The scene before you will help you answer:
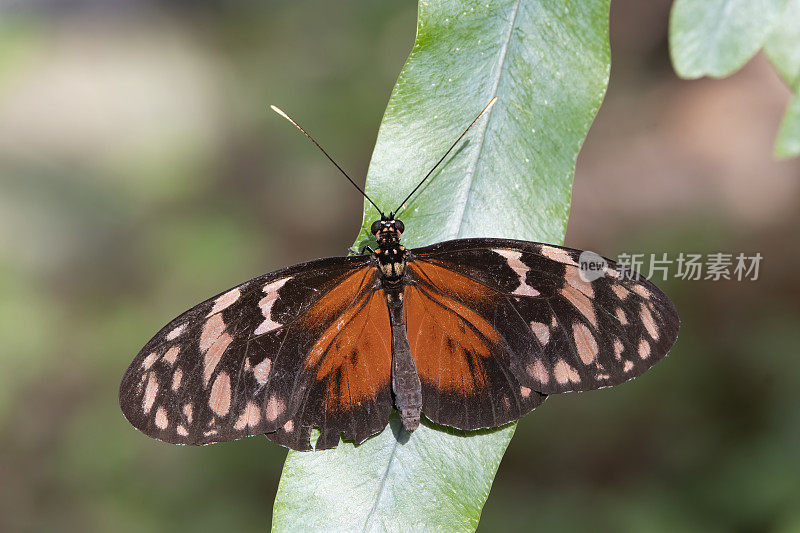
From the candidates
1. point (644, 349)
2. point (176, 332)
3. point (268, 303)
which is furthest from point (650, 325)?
point (176, 332)

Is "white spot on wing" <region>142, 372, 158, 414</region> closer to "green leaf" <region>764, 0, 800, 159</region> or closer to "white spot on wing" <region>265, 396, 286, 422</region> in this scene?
"white spot on wing" <region>265, 396, 286, 422</region>

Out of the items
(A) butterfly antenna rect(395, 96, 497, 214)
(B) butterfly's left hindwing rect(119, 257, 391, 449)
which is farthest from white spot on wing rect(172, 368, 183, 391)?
(A) butterfly antenna rect(395, 96, 497, 214)

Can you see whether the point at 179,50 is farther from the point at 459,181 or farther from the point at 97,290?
the point at 459,181

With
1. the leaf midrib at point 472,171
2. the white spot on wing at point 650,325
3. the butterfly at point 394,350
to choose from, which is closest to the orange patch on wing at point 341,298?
the butterfly at point 394,350

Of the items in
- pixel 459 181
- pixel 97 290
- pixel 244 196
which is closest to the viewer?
pixel 459 181

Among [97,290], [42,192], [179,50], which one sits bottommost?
[97,290]

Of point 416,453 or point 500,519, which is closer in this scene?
point 416,453

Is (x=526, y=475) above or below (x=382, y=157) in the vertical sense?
below

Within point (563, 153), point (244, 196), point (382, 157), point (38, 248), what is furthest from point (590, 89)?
point (38, 248)
